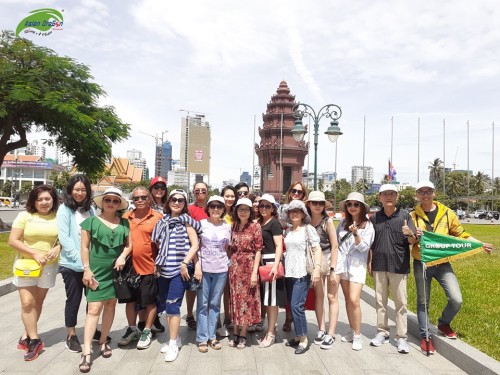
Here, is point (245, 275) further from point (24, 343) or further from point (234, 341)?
point (24, 343)

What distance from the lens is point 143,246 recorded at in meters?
4.35

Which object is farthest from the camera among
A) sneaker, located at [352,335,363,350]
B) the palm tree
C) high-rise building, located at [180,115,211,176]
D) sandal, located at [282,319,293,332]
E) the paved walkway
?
the palm tree

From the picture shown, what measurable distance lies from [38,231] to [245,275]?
233 cm

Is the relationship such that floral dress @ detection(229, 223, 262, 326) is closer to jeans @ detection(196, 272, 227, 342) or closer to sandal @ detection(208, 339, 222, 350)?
jeans @ detection(196, 272, 227, 342)

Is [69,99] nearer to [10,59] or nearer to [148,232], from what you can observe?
[10,59]

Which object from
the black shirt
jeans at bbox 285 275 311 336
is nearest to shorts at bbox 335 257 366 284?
the black shirt

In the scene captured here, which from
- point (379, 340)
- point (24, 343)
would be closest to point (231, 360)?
point (379, 340)

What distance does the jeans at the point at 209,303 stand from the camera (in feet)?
14.6

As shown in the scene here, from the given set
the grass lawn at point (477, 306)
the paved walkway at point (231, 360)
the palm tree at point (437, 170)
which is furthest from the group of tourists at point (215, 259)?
the palm tree at point (437, 170)

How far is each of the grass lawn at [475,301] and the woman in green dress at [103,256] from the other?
13.6 ft

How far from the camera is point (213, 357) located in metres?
4.27

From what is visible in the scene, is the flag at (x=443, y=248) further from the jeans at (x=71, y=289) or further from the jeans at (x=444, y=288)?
the jeans at (x=71, y=289)

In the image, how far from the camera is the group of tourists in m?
4.16

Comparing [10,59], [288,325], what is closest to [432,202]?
[288,325]
